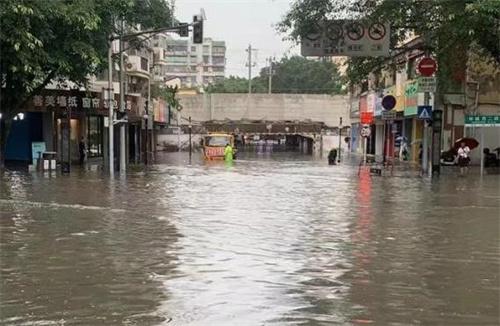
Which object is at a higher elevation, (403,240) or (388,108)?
(388,108)

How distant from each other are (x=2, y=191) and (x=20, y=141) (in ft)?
60.3

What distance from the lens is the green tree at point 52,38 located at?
21.8 m

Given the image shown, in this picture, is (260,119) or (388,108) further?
(260,119)

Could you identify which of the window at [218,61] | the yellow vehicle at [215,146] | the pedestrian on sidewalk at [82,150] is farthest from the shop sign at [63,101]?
the window at [218,61]

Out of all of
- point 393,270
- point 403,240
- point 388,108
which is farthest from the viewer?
point 388,108

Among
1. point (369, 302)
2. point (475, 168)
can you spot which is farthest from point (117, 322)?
point (475, 168)

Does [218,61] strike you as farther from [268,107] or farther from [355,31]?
[355,31]

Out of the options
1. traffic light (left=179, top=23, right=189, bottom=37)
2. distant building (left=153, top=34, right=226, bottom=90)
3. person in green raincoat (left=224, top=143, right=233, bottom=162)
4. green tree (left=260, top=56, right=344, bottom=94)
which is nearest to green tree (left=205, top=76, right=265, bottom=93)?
green tree (left=260, top=56, right=344, bottom=94)

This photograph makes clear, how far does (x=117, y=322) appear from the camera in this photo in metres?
6.27

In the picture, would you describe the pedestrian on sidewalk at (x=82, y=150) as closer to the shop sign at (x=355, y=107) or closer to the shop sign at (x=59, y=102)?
the shop sign at (x=59, y=102)

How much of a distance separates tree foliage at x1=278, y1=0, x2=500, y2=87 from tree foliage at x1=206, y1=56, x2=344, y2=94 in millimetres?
76870

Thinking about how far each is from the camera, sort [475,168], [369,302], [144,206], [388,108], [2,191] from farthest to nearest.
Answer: [475,168], [388,108], [2,191], [144,206], [369,302]

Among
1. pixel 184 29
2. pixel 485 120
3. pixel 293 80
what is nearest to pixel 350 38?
pixel 184 29

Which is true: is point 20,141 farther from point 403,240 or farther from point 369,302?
point 369,302
